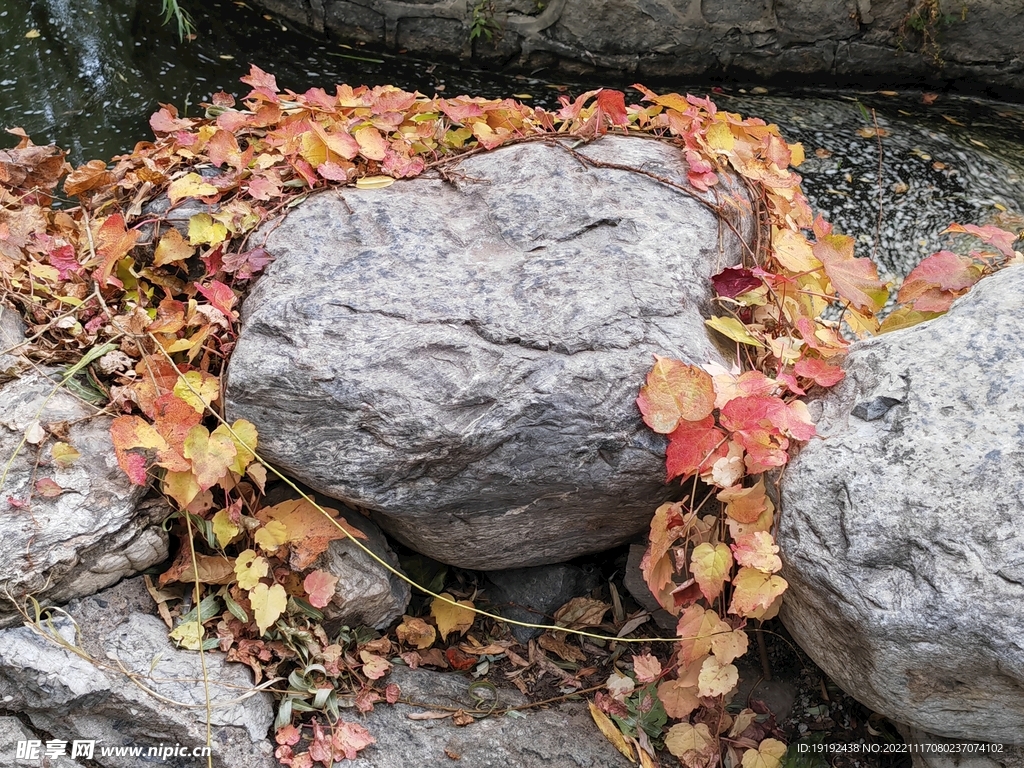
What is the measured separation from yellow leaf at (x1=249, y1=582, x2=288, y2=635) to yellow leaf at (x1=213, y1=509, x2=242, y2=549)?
11 cm

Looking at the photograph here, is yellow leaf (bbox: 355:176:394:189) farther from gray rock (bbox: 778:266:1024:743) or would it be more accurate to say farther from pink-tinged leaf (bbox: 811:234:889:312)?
gray rock (bbox: 778:266:1024:743)

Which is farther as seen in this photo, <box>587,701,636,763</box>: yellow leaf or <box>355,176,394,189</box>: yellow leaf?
<box>355,176,394,189</box>: yellow leaf

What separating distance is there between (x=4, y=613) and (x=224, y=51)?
10.3 ft

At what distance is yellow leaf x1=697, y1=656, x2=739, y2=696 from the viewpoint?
1.58m

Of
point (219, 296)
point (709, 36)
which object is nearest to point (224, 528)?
point (219, 296)

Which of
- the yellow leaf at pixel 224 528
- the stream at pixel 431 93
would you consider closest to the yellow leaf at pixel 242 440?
the yellow leaf at pixel 224 528

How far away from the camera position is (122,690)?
5.07 feet

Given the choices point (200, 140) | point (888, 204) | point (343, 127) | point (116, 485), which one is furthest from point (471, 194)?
point (888, 204)

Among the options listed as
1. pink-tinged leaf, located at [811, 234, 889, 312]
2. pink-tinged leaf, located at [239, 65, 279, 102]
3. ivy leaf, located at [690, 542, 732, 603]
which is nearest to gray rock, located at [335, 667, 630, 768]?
ivy leaf, located at [690, 542, 732, 603]

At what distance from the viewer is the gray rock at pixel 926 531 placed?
1350mm

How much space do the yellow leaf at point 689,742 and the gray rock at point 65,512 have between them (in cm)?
112

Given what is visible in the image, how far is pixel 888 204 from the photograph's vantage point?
3250 mm

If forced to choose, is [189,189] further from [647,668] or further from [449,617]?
[647,668]

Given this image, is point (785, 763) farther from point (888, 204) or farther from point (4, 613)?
point (888, 204)
